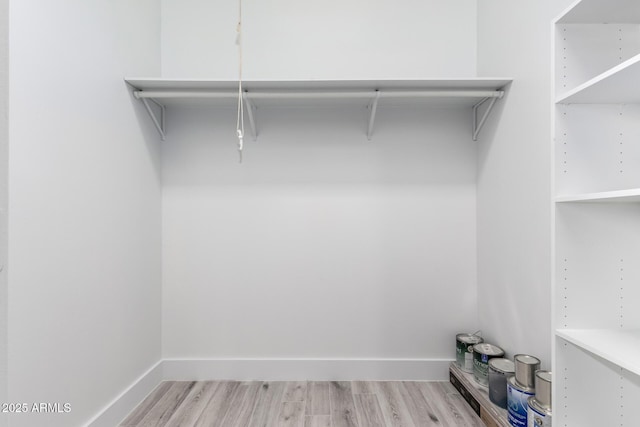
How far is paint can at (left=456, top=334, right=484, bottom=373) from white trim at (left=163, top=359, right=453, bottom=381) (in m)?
0.12

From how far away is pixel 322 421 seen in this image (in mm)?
1652

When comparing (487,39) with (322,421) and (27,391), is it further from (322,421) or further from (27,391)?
(27,391)

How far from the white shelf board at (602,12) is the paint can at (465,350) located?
165 centimetres

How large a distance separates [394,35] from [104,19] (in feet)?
5.37

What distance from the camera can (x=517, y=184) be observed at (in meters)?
1.67

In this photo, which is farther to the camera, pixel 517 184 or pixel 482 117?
pixel 482 117

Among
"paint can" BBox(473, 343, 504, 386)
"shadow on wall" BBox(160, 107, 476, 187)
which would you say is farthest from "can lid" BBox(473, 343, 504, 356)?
"shadow on wall" BBox(160, 107, 476, 187)

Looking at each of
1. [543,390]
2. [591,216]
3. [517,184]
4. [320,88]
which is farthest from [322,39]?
[543,390]

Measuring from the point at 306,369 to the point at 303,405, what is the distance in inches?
11.6

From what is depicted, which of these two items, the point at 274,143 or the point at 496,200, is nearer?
the point at 496,200

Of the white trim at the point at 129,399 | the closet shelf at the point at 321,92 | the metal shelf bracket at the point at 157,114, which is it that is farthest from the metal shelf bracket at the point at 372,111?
the white trim at the point at 129,399

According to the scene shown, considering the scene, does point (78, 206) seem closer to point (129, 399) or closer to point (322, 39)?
point (129, 399)

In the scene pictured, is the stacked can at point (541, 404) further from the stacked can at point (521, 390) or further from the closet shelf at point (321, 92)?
the closet shelf at point (321, 92)

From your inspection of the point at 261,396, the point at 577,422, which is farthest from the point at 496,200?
the point at 261,396
